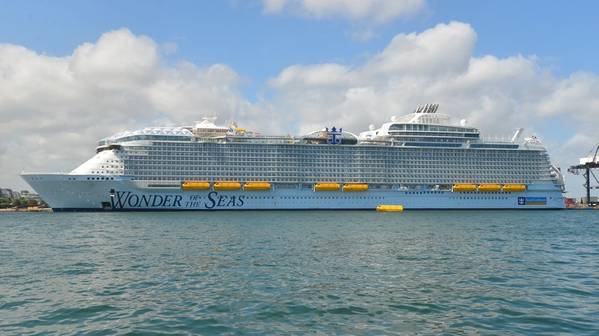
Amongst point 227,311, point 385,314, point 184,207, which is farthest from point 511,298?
point 184,207

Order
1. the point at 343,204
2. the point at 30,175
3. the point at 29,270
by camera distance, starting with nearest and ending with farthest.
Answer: the point at 29,270 → the point at 30,175 → the point at 343,204

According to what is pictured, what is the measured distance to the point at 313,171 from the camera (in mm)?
86375

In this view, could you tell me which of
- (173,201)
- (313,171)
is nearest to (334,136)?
(313,171)

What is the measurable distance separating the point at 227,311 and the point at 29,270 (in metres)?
12.1

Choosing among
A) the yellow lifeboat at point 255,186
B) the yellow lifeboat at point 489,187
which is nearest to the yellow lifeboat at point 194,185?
the yellow lifeboat at point 255,186

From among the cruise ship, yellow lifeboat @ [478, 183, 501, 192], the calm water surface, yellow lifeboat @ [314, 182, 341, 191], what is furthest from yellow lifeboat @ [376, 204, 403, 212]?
the calm water surface

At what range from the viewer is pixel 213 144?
84938 mm

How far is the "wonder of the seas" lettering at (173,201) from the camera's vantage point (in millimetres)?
74375

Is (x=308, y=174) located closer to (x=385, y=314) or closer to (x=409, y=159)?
(x=409, y=159)

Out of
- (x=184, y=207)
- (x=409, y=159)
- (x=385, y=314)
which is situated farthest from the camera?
(x=409, y=159)

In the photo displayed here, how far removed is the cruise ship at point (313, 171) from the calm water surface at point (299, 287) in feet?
148

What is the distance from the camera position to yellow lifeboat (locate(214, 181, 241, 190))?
7931 cm

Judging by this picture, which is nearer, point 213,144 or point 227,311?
point 227,311

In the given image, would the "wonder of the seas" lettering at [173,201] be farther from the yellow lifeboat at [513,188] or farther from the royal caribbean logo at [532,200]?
the royal caribbean logo at [532,200]
